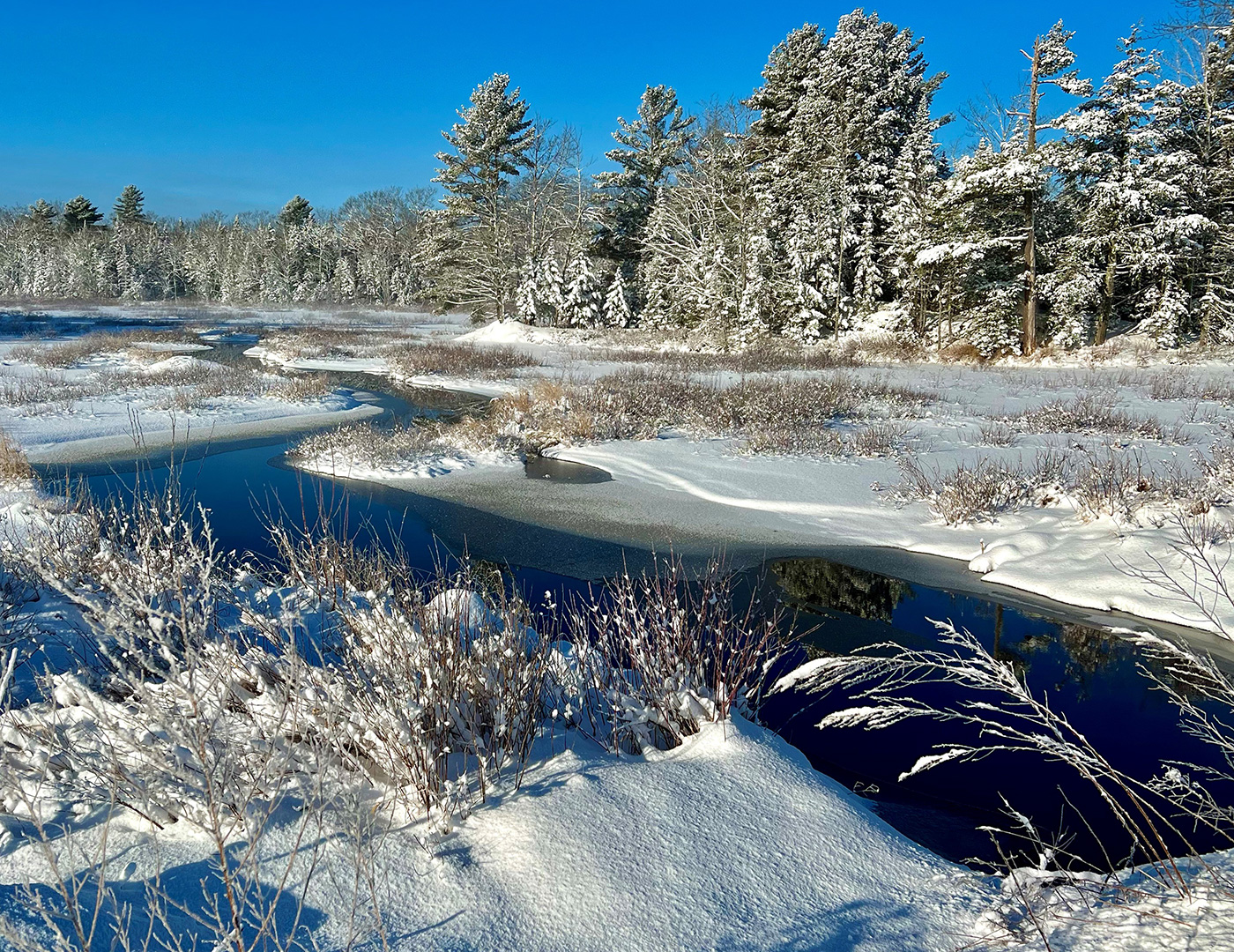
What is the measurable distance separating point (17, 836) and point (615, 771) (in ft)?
6.65

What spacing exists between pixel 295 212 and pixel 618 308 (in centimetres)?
5497

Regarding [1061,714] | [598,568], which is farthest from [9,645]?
[1061,714]

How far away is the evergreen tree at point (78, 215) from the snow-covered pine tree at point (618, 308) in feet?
235

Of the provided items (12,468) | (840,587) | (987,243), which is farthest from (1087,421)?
(12,468)

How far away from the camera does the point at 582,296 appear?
37.7 metres

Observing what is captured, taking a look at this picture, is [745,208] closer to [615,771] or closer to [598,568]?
[598,568]

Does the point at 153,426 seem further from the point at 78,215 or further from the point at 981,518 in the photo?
the point at 78,215

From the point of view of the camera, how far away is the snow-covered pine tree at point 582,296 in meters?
37.7

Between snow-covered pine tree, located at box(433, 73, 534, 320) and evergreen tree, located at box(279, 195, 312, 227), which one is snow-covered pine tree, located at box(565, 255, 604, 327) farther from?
evergreen tree, located at box(279, 195, 312, 227)

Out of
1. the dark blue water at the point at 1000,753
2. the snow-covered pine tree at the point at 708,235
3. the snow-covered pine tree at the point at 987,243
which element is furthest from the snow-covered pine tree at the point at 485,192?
the dark blue water at the point at 1000,753

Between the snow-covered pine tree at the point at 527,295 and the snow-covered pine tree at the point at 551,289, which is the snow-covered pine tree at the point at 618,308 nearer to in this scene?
the snow-covered pine tree at the point at 551,289

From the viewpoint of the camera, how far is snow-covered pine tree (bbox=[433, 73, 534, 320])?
3806cm

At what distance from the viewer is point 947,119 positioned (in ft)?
97.5

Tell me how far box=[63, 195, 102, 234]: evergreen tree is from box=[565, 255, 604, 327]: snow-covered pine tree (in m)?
70.5
